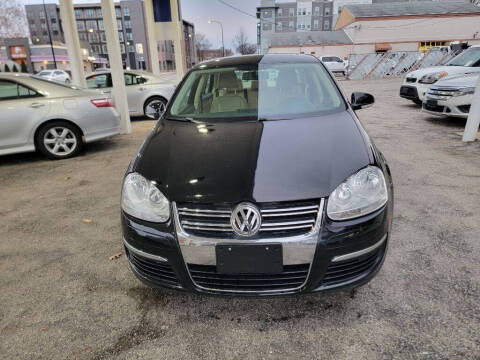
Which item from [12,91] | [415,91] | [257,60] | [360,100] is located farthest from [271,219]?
[415,91]

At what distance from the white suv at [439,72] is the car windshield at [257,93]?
6.61 m

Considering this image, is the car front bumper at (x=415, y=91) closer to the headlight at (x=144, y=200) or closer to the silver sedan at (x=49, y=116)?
the silver sedan at (x=49, y=116)

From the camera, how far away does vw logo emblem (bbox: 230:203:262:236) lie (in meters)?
1.72

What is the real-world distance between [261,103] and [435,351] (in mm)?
2066

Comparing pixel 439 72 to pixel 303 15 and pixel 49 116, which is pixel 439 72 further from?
pixel 303 15

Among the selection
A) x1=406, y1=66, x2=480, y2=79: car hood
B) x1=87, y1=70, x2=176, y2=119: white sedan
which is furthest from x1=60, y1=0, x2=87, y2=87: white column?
x1=406, y1=66, x2=480, y2=79: car hood

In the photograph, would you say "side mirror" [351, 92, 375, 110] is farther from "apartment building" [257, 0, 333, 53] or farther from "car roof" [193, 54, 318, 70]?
"apartment building" [257, 0, 333, 53]

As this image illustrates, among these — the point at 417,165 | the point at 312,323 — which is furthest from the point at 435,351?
the point at 417,165

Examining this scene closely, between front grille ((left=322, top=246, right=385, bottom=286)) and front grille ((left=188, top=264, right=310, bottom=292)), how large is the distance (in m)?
0.14

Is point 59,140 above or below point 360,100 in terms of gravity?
below

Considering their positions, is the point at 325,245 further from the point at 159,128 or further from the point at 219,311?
the point at 159,128

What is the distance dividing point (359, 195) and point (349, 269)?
0.40 m

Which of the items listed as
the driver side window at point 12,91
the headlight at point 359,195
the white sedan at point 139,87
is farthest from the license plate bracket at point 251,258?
the white sedan at point 139,87

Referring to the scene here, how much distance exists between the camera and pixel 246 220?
1729 millimetres
